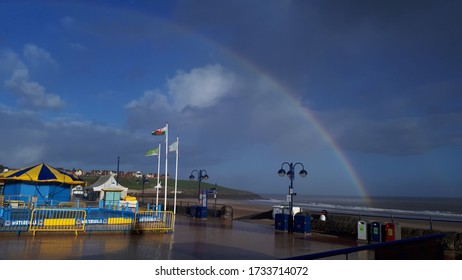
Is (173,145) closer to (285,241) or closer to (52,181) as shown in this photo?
(52,181)

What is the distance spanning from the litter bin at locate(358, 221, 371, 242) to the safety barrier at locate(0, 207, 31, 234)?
13344 mm

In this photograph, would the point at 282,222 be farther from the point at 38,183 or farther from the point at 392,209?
the point at 392,209

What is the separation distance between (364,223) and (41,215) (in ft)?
44.3

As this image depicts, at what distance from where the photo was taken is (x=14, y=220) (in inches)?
550

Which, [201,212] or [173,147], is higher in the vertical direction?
[173,147]

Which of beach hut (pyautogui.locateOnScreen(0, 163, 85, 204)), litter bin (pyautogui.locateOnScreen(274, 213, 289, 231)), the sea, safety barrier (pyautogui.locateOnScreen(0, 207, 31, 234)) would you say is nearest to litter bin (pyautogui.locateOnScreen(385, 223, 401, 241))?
the sea

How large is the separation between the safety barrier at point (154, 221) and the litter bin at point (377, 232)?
28.2ft

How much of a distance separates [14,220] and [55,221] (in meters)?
1.42

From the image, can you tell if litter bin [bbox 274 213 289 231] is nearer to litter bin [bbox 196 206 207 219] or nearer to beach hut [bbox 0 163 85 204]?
litter bin [bbox 196 206 207 219]

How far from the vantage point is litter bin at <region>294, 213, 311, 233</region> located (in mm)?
16906

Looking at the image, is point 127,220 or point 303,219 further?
point 303,219

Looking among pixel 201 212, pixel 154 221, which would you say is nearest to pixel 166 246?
pixel 154 221
